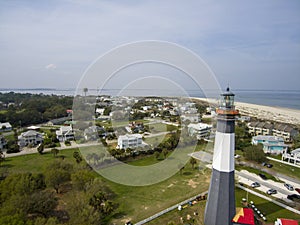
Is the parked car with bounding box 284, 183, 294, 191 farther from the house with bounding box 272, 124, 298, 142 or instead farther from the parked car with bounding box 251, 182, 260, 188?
the house with bounding box 272, 124, 298, 142

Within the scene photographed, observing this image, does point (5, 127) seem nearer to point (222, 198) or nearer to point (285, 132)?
point (222, 198)

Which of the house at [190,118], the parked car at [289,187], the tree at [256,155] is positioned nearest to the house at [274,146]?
the tree at [256,155]

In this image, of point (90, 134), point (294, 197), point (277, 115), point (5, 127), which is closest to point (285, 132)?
point (294, 197)

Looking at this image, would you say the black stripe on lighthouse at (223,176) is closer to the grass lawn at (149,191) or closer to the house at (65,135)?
the grass lawn at (149,191)

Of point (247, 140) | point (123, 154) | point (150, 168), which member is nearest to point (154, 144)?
point (123, 154)

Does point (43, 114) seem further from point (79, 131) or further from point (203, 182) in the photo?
point (203, 182)

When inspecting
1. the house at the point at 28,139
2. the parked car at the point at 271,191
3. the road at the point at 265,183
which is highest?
the house at the point at 28,139
